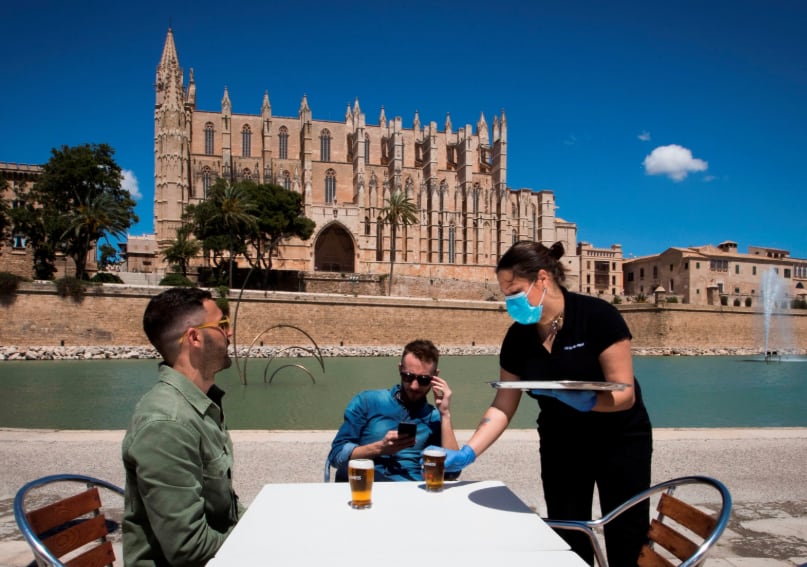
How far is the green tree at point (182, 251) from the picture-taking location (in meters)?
40.7

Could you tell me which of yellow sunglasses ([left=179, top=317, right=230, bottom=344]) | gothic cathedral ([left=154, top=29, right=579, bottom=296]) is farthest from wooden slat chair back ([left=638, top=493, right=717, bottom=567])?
gothic cathedral ([left=154, top=29, right=579, bottom=296])

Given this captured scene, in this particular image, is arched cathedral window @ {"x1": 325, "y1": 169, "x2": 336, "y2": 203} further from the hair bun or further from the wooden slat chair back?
the wooden slat chair back

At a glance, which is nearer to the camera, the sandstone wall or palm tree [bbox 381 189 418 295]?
the sandstone wall

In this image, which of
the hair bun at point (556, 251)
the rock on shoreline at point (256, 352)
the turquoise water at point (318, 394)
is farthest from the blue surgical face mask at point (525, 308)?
the rock on shoreline at point (256, 352)

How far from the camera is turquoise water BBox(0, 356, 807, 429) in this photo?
11.9 meters

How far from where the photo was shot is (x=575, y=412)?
8.89ft

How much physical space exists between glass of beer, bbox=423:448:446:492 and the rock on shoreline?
739 inches

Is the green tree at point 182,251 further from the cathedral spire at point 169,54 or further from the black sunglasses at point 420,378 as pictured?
the black sunglasses at point 420,378

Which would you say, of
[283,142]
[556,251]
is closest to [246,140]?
[283,142]

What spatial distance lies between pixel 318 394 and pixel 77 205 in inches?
1070

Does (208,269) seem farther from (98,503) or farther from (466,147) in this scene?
(98,503)

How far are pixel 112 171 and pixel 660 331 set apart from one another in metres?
35.9

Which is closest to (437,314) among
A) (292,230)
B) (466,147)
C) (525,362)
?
(292,230)

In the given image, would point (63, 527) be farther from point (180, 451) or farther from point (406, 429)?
point (406, 429)
